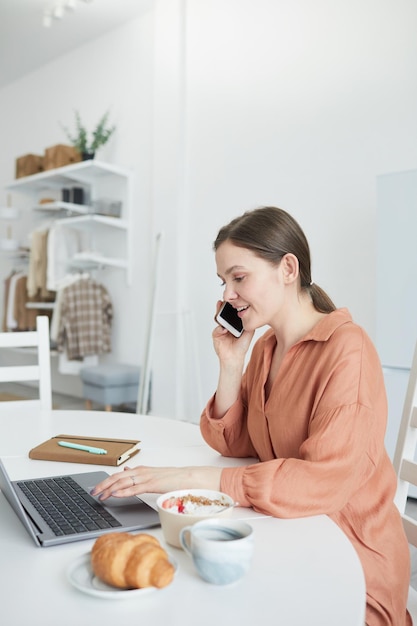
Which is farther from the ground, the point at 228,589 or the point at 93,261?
the point at 93,261

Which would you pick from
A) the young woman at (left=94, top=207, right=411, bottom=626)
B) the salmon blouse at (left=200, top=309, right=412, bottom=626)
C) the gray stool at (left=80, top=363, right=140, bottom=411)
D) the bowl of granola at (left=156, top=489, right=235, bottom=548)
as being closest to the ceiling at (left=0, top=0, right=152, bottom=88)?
the gray stool at (left=80, top=363, right=140, bottom=411)

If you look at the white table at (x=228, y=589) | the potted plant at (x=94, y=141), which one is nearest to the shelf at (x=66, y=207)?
the potted plant at (x=94, y=141)

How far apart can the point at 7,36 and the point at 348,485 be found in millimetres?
5741

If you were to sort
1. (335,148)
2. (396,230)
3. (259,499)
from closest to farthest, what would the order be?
(259,499), (396,230), (335,148)

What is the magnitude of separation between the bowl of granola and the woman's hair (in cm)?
51

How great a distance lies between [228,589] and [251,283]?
24.7 inches

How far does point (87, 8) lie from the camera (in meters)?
5.05

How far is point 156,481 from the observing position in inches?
38.4

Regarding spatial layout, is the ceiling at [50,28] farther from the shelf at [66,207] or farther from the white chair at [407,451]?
the white chair at [407,451]

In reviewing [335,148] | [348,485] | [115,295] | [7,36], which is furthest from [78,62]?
[348,485]

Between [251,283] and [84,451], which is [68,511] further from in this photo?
[251,283]

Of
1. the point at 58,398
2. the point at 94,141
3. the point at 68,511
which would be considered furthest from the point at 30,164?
the point at 68,511

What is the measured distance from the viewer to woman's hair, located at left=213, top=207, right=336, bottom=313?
1.18m

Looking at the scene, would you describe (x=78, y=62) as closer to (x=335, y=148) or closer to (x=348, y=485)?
(x=335, y=148)
